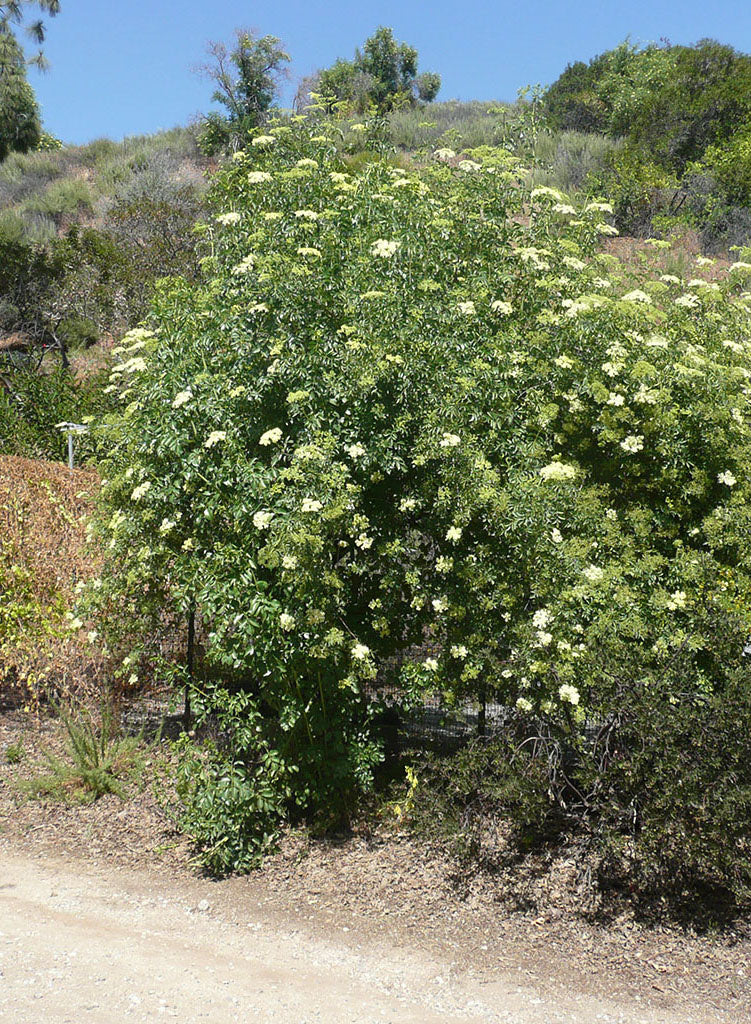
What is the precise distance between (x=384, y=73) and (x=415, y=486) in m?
35.2

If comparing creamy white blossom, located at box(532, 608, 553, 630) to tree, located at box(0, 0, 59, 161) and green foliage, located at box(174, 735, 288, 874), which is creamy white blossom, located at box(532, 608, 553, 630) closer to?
green foliage, located at box(174, 735, 288, 874)

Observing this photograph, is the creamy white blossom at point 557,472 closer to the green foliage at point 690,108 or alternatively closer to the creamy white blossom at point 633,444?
the creamy white blossom at point 633,444

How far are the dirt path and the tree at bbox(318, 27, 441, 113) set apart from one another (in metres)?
31.2

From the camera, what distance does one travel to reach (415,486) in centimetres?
439

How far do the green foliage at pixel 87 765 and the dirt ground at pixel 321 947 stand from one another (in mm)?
397

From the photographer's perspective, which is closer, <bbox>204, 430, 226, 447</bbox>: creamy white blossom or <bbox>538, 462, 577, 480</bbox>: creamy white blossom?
<bbox>538, 462, 577, 480</bbox>: creamy white blossom

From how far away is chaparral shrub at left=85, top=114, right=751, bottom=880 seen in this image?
394cm

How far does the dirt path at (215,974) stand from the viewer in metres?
3.19

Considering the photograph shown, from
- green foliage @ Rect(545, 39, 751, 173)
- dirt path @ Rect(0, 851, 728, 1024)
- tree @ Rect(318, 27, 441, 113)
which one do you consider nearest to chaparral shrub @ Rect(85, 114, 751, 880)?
dirt path @ Rect(0, 851, 728, 1024)

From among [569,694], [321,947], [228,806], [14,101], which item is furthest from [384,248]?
[14,101]

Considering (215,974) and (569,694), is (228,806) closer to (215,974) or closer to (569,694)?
(215,974)

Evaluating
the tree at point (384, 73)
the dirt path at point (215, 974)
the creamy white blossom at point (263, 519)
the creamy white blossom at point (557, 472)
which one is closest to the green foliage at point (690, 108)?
the tree at point (384, 73)

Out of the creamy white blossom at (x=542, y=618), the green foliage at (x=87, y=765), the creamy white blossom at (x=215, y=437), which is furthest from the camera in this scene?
the green foliage at (x=87, y=765)

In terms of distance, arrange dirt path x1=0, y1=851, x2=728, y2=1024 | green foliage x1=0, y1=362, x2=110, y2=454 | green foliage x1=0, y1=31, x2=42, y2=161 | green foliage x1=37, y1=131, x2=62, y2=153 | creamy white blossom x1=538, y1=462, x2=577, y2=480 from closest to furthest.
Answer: dirt path x1=0, y1=851, x2=728, y2=1024, creamy white blossom x1=538, y1=462, x2=577, y2=480, green foliage x1=0, y1=362, x2=110, y2=454, green foliage x1=0, y1=31, x2=42, y2=161, green foliage x1=37, y1=131, x2=62, y2=153
